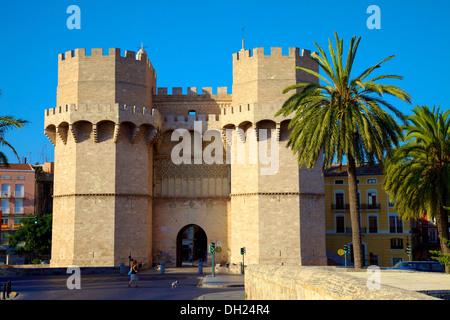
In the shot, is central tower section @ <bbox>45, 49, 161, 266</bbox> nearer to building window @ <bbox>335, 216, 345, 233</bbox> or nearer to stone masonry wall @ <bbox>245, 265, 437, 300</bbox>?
stone masonry wall @ <bbox>245, 265, 437, 300</bbox>

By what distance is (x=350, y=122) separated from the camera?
811 inches

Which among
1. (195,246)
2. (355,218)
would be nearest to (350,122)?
(355,218)

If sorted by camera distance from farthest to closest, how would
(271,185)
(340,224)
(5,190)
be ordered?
1. (5,190)
2. (340,224)
3. (271,185)

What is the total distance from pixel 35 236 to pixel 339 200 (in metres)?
28.1

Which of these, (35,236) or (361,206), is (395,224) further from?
(35,236)

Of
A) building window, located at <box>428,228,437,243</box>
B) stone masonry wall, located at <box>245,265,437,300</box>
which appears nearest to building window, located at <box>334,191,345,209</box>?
building window, located at <box>428,228,437,243</box>

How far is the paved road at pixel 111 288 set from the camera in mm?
20962

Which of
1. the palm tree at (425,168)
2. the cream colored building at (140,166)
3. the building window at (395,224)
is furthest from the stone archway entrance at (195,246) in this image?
the palm tree at (425,168)

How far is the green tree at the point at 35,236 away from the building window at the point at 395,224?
101 ft

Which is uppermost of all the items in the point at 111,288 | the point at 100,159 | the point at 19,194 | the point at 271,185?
the point at 100,159

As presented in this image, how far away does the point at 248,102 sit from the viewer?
112ft

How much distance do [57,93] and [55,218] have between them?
833 centimetres

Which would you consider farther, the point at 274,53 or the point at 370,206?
the point at 370,206

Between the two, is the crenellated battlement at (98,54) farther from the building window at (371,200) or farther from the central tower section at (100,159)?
the building window at (371,200)
